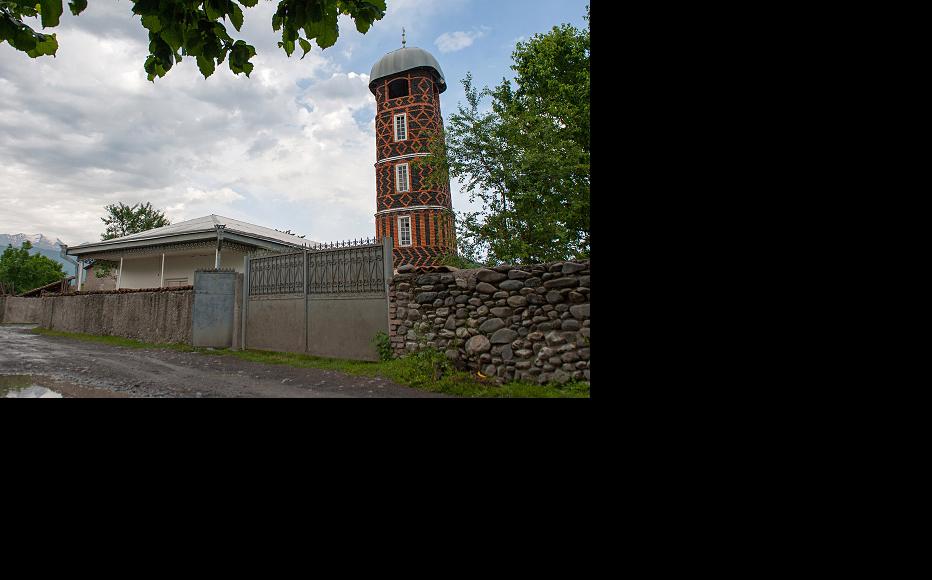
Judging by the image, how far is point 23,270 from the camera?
26.1m

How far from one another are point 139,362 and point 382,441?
27.7 ft

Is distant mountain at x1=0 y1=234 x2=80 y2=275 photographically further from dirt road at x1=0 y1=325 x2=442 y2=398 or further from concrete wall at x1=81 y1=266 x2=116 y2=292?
dirt road at x1=0 y1=325 x2=442 y2=398

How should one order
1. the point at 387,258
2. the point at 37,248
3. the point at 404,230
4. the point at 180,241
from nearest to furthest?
the point at 387,258 → the point at 180,241 → the point at 404,230 → the point at 37,248

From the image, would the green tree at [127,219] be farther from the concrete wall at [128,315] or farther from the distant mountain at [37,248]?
the concrete wall at [128,315]

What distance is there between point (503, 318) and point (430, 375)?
1.17 metres

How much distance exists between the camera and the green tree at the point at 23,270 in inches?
1011

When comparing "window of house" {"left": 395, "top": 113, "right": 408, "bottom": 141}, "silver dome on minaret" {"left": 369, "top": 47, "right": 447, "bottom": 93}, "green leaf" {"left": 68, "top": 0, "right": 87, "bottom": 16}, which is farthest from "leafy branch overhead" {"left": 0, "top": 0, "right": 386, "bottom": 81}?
"silver dome on minaret" {"left": 369, "top": 47, "right": 447, "bottom": 93}

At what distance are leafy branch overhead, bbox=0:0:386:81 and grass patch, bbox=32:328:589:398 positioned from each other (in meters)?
3.18


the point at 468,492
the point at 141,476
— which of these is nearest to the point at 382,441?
the point at 468,492

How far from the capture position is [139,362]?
712 centimetres

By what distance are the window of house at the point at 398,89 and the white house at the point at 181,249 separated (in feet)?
26.2

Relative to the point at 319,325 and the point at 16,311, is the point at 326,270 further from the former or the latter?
the point at 16,311

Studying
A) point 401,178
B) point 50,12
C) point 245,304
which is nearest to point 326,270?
point 245,304

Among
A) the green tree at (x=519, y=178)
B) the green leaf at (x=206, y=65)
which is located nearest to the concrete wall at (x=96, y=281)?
the green tree at (x=519, y=178)
